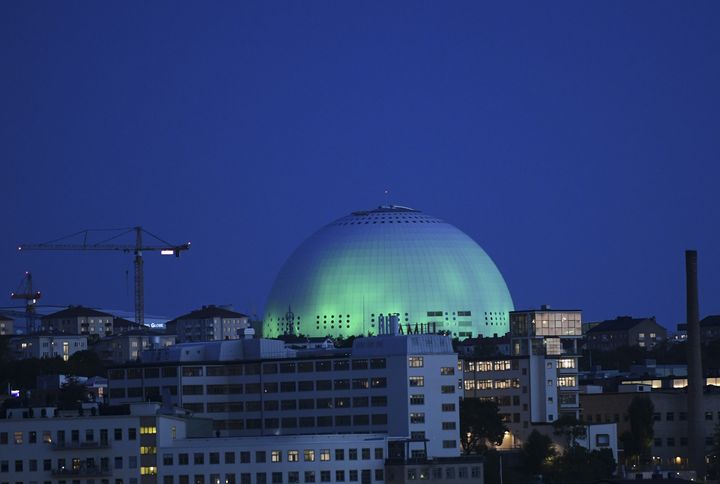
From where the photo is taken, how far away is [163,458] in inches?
4109

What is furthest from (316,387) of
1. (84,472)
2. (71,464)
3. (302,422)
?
(84,472)

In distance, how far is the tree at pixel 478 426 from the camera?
12412 centimetres

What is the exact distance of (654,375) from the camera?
159125 millimetres

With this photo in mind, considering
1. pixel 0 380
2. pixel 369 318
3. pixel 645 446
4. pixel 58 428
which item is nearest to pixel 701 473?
pixel 645 446

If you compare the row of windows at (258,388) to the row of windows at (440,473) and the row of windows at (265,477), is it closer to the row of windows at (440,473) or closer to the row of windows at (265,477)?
the row of windows at (440,473)

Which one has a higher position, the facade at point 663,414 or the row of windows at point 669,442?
the facade at point 663,414

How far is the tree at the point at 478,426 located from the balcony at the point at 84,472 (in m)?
25.6

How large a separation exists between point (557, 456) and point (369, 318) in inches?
3045

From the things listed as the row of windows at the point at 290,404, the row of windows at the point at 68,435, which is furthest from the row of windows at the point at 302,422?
the row of windows at the point at 68,435

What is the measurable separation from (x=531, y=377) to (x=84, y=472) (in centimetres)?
3725

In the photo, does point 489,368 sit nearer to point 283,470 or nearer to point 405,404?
point 405,404

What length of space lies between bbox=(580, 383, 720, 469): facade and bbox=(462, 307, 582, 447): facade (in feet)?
12.9

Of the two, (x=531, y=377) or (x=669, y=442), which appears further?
(x=669, y=442)

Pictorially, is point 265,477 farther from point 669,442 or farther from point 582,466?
point 669,442
